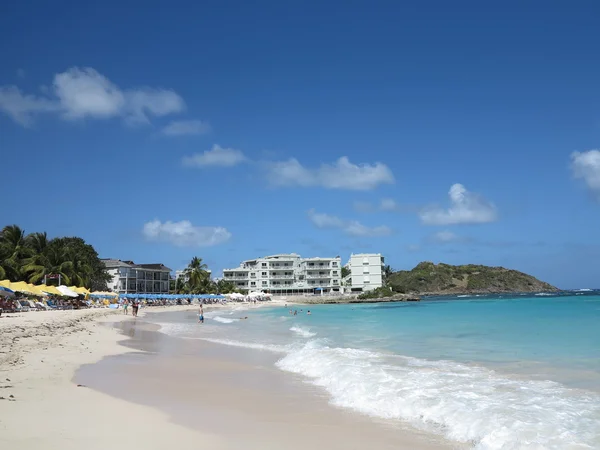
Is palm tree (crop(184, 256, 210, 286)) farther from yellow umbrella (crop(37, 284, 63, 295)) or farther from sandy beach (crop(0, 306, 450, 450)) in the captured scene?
sandy beach (crop(0, 306, 450, 450))

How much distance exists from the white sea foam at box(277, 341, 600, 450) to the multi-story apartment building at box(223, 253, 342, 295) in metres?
111

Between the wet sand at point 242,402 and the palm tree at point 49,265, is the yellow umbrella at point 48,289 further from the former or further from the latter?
the wet sand at point 242,402

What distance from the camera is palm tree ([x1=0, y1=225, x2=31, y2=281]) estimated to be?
1844 inches

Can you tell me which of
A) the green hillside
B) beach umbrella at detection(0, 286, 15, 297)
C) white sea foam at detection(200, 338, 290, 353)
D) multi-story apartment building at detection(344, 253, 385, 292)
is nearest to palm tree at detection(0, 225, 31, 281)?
beach umbrella at detection(0, 286, 15, 297)

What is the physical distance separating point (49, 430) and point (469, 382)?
8.04 meters

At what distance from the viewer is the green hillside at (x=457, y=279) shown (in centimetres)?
17900

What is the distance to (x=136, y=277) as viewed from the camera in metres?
97.9

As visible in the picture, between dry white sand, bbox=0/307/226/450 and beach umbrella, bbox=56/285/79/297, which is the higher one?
beach umbrella, bbox=56/285/79/297

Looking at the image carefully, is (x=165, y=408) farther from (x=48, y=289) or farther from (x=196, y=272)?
(x=196, y=272)

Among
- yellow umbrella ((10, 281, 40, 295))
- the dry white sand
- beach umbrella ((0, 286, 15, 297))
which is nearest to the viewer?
the dry white sand

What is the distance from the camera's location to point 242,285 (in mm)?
125562

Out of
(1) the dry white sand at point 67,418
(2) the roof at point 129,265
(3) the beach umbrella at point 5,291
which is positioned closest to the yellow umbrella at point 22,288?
(3) the beach umbrella at point 5,291

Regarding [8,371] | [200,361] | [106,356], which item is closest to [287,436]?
[8,371]

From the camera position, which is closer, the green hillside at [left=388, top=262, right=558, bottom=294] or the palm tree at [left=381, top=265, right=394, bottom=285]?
the palm tree at [left=381, top=265, right=394, bottom=285]
